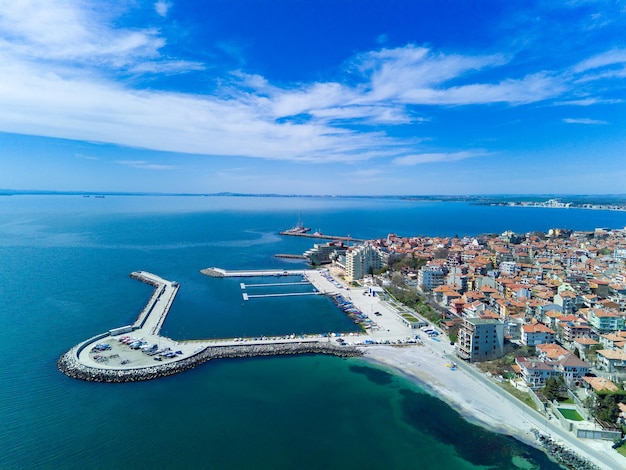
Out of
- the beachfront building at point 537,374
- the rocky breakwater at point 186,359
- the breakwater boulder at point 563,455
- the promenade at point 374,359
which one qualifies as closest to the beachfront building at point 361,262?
the promenade at point 374,359

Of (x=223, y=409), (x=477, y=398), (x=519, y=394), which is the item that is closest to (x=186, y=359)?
(x=223, y=409)

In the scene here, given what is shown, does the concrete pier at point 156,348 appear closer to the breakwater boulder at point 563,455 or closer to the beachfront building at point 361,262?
the breakwater boulder at point 563,455

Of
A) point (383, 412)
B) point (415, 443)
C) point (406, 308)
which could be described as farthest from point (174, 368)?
point (406, 308)

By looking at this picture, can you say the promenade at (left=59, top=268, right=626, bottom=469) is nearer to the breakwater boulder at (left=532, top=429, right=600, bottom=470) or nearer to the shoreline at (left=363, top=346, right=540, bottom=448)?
the shoreline at (left=363, top=346, right=540, bottom=448)

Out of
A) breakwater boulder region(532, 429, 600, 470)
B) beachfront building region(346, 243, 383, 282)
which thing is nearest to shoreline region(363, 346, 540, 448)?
breakwater boulder region(532, 429, 600, 470)

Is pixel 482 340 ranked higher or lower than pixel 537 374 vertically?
higher

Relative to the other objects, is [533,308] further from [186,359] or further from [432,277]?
[186,359]
